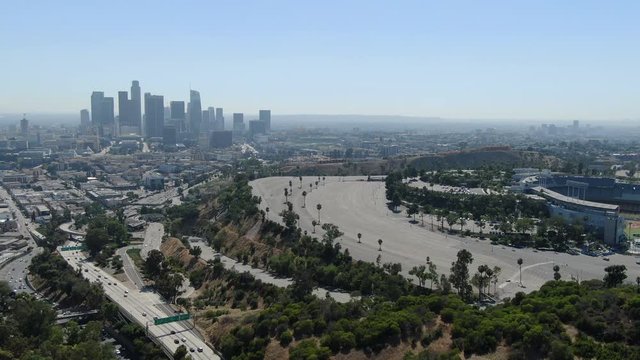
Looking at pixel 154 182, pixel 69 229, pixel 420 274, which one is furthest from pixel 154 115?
pixel 420 274

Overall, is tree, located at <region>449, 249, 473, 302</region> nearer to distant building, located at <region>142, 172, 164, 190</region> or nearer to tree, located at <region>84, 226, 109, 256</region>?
tree, located at <region>84, 226, 109, 256</region>

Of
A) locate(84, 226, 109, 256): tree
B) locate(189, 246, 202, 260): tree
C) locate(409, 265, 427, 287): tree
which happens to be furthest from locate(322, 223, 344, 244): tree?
locate(84, 226, 109, 256): tree

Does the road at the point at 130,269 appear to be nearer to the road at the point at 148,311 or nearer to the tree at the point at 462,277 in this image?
the road at the point at 148,311

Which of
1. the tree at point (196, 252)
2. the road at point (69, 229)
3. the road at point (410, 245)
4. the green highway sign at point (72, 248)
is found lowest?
the road at point (69, 229)

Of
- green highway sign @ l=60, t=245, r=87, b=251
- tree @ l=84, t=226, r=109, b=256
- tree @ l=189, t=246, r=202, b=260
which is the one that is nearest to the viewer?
tree @ l=189, t=246, r=202, b=260

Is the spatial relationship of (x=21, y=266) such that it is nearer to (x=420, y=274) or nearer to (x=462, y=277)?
(x=420, y=274)

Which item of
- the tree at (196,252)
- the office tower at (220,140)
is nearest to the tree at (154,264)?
the tree at (196,252)
